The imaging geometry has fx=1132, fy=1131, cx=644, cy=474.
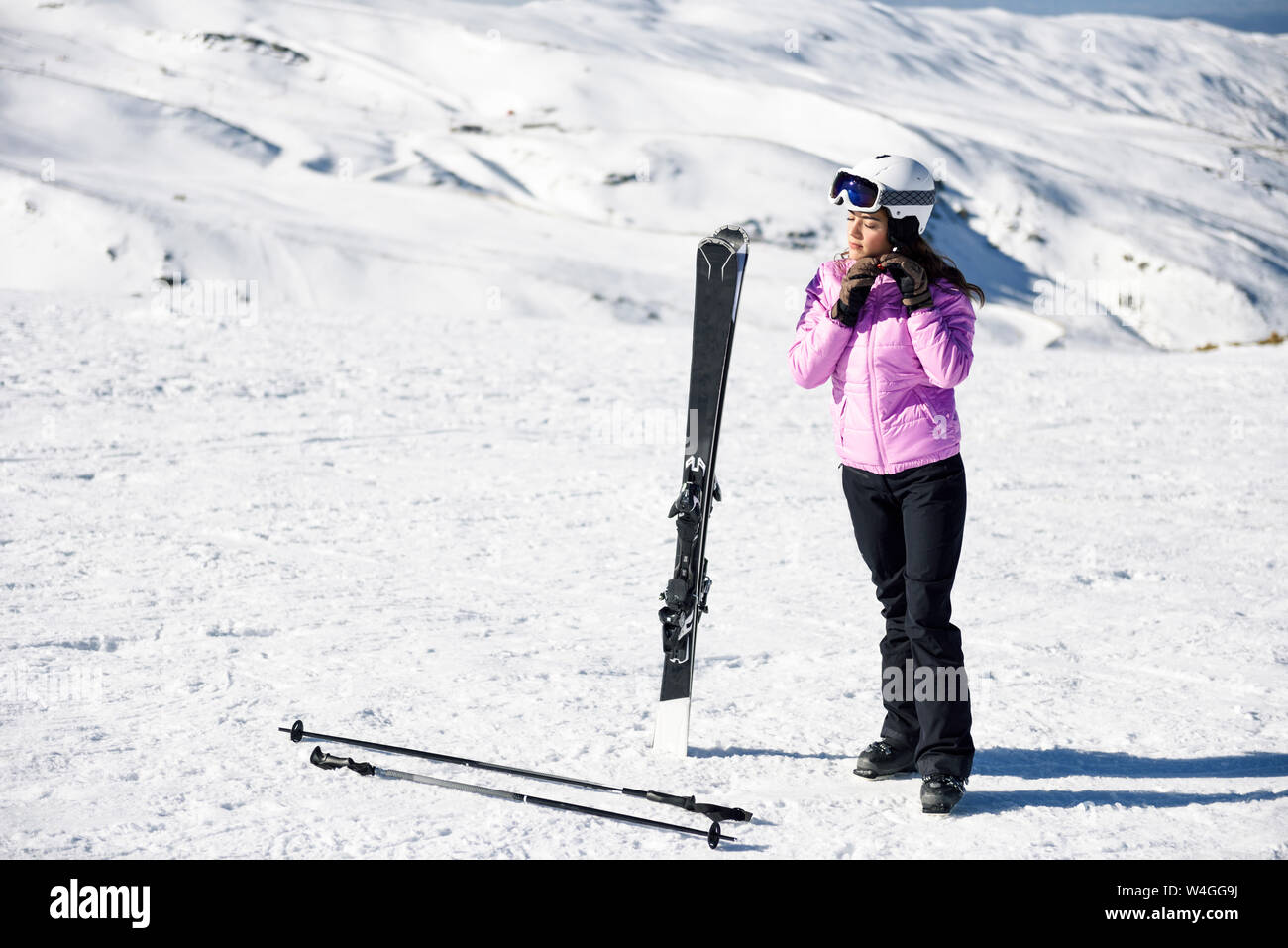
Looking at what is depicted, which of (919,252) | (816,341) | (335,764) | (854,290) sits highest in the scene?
(919,252)

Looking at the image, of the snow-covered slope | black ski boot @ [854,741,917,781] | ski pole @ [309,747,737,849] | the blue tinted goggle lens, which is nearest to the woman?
the blue tinted goggle lens

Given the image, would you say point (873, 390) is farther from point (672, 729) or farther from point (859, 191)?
point (672, 729)

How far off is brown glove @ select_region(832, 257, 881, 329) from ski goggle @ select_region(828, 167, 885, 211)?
167 millimetres

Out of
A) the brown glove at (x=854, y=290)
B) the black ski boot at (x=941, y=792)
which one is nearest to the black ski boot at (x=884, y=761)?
the black ski boot at (x=941, y=792)

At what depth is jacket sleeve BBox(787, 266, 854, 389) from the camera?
3.06 m

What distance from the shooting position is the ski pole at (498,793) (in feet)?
9.47

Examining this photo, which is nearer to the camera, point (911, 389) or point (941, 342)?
point (941, 342)

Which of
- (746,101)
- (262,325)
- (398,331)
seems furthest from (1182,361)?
(746,101)

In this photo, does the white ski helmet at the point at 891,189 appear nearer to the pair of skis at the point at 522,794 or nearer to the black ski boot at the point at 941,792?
the black ski boot at the point at 941,792

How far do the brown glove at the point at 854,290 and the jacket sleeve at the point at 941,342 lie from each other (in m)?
0.14

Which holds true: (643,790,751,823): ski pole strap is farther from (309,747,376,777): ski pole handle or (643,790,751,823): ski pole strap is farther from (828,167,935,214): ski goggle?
(828,167,935,214): ski goggle

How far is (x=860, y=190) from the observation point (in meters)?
3.08

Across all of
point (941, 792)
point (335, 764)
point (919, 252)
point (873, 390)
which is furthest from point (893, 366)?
point (335, 764)

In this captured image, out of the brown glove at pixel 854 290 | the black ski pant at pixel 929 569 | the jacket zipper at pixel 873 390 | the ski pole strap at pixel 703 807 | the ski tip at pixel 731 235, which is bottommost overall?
the ski pole strap at pixel 703 807
